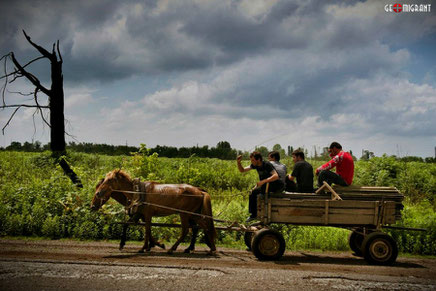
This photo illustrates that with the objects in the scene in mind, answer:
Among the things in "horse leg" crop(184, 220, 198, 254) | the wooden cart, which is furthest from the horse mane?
the wooden cart

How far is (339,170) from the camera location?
28.1ft

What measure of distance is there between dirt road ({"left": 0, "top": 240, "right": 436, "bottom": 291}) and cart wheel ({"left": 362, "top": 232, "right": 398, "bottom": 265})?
0.77 ft

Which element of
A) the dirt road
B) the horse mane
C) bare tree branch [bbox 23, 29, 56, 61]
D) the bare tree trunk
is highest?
bare tree branch [bbox 23, 29, 56, 61]

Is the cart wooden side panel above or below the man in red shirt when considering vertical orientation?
below

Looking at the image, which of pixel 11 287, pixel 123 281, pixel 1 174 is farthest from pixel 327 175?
pixel 1 174

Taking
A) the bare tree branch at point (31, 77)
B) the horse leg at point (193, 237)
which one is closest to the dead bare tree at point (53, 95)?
the bare tree branch at point (31, 77)

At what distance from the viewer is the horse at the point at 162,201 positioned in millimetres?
8531

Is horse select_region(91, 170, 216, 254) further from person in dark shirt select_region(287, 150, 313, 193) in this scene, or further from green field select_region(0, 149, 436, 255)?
person in dark shirt select_region(287, 150, 313, 193)

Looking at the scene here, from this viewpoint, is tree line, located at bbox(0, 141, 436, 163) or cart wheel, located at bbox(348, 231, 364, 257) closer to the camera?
cart wheel, located at bbox(348, 231, 364, 257)

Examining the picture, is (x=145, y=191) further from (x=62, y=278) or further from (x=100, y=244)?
(x=62, y=278)

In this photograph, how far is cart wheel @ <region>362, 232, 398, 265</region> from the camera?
790 cm

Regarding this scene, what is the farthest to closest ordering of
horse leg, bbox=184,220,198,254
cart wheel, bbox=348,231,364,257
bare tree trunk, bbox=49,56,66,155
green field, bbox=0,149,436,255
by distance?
bare tree trunk, bbox=49,56,66,155 < green field, bbox=0,149,436,255 < cart wheel, bbox=348,231,364,257 < horse leg, bbox=184,220,198,254

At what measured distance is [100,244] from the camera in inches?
371

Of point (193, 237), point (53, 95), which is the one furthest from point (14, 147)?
point (193, 237)
